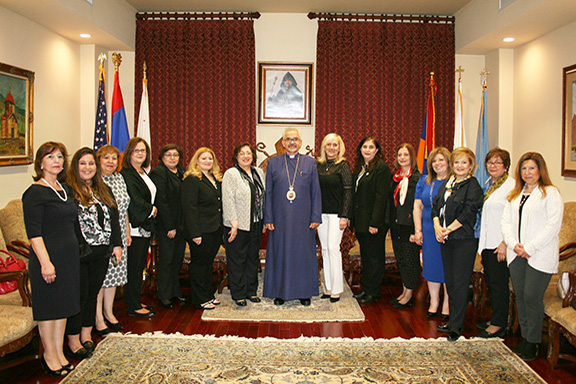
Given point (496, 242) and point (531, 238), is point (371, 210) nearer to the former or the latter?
point (496, 242)

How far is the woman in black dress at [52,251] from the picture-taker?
2.86m

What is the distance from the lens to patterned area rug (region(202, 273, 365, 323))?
13.9 feet

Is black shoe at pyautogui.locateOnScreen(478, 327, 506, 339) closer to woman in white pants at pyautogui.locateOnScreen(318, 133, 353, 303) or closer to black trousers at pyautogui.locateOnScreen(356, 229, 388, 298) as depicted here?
black trousers at pyautogui.locateOnScreen(356, 229, 388, 298)

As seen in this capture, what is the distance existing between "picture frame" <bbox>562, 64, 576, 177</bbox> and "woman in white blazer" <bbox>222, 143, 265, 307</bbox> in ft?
11.1

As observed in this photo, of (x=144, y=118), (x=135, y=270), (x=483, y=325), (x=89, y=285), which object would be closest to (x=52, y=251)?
(x=89, y=285)

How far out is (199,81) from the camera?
22.1ft

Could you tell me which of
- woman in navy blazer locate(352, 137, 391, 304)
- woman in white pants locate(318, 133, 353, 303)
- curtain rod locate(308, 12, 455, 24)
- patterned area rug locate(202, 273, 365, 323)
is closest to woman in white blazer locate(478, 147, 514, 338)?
woman in navy blazer locate(352, 137, 391, 304)

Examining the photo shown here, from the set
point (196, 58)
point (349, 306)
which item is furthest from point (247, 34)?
point (349, 306)

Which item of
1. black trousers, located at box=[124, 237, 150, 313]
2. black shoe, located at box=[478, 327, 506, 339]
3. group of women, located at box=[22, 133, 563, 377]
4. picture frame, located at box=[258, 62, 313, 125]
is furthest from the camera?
picture frame, located at box=[258, 62, 313, 125]

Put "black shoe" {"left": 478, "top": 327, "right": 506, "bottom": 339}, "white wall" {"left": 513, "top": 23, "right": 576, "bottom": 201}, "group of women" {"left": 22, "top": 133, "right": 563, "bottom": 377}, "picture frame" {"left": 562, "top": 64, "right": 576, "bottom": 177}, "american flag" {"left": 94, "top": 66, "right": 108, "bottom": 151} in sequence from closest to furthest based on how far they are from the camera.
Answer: "group of women" {"left": 22, "top": 133, "right": 563, "bottom": 377}, "black shoe" {"left": 478, "top": 327, "right": 506, "bottom": 339}, "picture frame" {"left": 562, "top": 64, "right": 576, "bottom": 177}, "white wall" {"left": 513, "top": 23, "right": 576, "bottom": 201}, "american flag" {"left": 94, "top": 66, "right": 108, "bottom": 151}

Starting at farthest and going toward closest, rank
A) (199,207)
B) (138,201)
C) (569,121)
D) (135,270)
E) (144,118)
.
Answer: (144,118)
(569,121)
(199,207)
(135,270)
(138,201)

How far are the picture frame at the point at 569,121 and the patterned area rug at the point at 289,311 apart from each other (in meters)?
2.81

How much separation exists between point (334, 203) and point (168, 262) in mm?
1730

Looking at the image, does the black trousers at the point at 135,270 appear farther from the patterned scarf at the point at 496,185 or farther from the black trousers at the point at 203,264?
the patterned scarf at the point at 496,185
